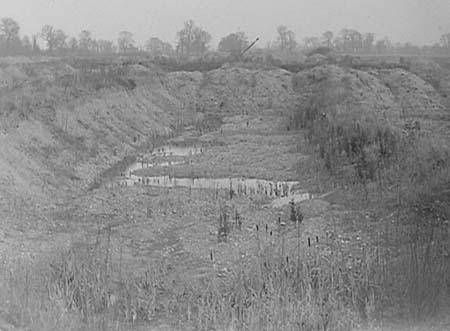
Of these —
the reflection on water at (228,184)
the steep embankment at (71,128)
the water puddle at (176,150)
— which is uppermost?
the steep embankment at (71,128)

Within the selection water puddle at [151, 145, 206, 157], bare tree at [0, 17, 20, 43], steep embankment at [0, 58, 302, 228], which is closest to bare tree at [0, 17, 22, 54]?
bare tree at [0, 17, 20, 43]

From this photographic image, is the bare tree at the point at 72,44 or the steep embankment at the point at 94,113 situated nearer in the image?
the steep embankment at the point at 94,113

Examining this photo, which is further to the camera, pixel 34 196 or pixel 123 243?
pixel 34 196

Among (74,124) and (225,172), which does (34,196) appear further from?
(74,124)

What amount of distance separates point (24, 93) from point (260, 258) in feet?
50.1

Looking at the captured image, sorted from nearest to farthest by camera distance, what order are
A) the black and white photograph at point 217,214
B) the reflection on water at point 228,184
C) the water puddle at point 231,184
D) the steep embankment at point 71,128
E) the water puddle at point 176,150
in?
the black and white photograph at point 217,214 < the water puddle at point 231,184 < the steep embankment at point 71,128 < the reflection on water at point 228,184 < the water puddle at point 176,150

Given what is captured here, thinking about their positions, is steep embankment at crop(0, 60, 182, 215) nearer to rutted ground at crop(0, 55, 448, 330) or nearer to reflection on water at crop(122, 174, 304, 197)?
rutted ground at crop(0, 55, 448, 330)

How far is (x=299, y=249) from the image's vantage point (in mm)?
9141

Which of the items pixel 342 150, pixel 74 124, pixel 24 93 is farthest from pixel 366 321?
pixel 24 93

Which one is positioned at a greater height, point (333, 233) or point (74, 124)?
point (74, 124)

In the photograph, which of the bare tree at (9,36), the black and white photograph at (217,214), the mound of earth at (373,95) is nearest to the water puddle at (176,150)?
the black and white photograph at (217,214)

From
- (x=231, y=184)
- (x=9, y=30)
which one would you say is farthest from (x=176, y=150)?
(x=9, y=30)

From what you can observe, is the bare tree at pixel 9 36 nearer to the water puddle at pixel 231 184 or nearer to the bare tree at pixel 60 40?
the bare tree at pixel 60 40

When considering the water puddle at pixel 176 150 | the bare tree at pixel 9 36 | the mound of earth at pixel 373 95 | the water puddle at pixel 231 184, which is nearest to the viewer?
the water puddle at pixel 231 184
